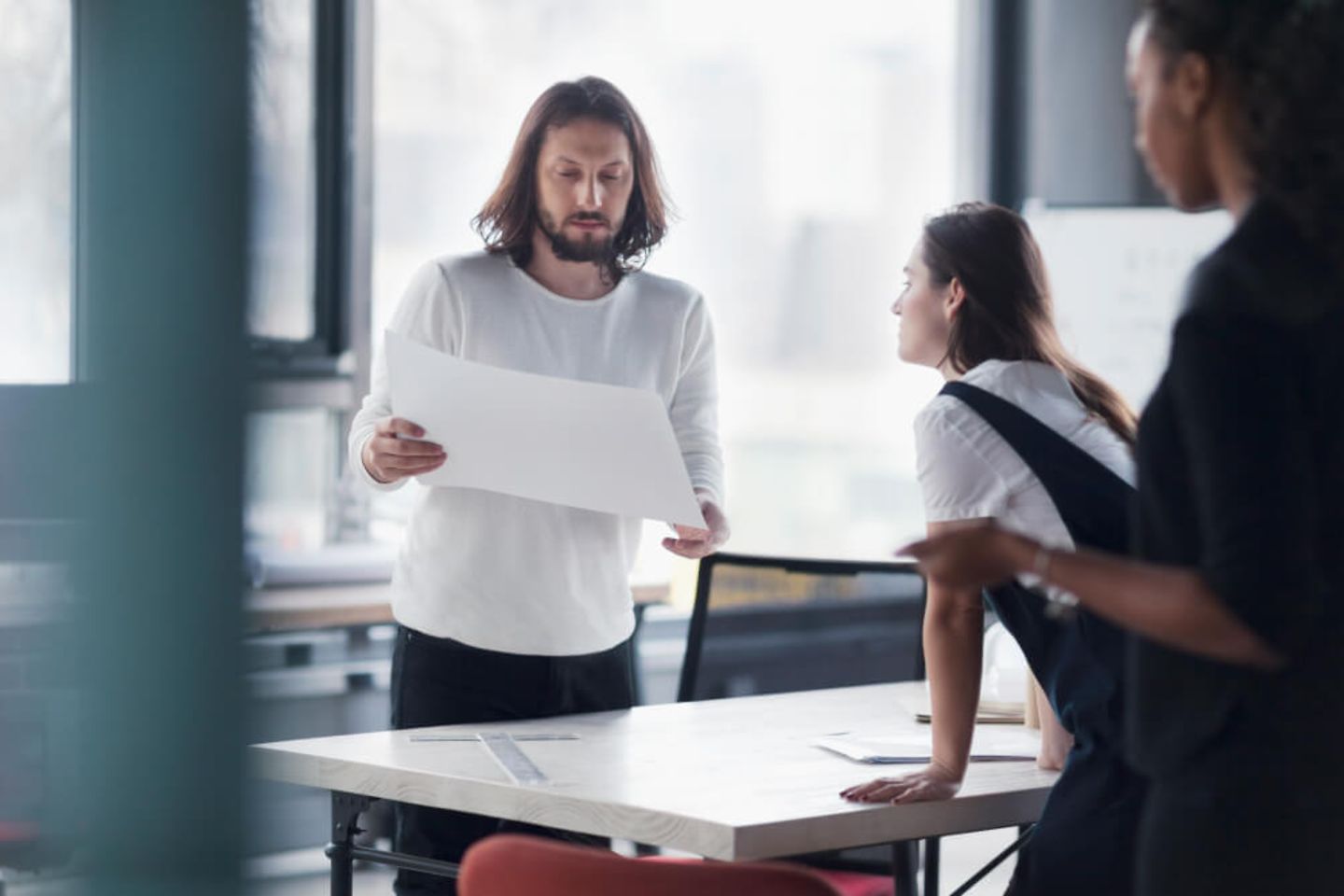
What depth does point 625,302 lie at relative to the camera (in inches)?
98.5

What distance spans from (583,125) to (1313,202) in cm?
144

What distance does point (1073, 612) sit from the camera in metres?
1.81

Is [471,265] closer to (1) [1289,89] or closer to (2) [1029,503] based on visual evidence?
(2) [1029,503]

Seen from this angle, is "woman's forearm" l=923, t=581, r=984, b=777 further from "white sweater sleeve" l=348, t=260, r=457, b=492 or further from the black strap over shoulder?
"white sweater sleeve" l=348, t=260, r=457, b=492

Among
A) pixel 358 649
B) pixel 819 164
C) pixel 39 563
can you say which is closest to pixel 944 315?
pixel 39 563

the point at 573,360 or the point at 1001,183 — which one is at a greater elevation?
the point at 1001,183

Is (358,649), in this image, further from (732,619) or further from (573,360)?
(573,360)

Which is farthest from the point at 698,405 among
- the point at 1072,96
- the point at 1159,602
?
the point at 1072,96

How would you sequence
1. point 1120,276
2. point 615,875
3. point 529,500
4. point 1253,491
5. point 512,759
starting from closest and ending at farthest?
point 1253,491 < point 615,875 < point 512,759 < point 529,500 < point 1120,276

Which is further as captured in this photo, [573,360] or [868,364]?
[868,364]

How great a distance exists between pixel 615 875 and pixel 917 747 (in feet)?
2.87

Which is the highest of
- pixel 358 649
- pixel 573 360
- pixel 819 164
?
pixel 819 164

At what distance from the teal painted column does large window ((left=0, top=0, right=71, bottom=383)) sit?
0.04m

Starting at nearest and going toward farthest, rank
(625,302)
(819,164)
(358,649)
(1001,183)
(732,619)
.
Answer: (625,302), (732,619), (358,649), (819,164), (1001,183)
